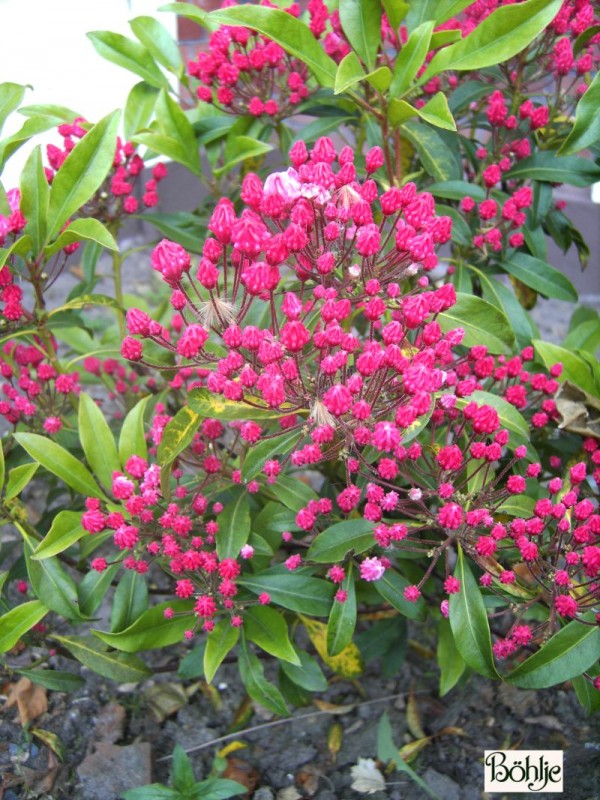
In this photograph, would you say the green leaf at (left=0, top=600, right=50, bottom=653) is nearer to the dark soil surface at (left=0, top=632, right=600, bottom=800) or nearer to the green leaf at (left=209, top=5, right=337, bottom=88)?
the dark soil surface at (left=0, top=632, right=600, bottom=800)

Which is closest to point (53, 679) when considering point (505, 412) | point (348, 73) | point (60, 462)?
point (60, 462)

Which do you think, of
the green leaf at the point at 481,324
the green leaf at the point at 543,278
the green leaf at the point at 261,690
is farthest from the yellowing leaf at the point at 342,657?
the green leaf at the point at 543,278

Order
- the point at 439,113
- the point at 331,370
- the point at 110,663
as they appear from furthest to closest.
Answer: the point at 110,663, the point at 439,113, the point at 331,370

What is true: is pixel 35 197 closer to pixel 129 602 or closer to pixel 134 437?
pixel 134 437

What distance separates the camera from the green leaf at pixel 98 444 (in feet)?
5.66

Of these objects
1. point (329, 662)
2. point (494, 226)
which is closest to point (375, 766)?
point (329, 662)

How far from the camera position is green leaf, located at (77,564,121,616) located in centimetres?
169

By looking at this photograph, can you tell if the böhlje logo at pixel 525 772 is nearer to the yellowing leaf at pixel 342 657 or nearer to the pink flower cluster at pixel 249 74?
the yellowing leaf at pixel 342 657

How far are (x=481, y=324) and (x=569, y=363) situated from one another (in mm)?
229

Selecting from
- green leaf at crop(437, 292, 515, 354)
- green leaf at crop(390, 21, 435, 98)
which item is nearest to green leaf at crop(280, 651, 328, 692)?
green leaf at crop(437, 292, 515, 354)

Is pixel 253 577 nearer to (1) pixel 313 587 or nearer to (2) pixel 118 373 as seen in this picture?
(1) pixel 313 587

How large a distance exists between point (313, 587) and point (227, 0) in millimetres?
1412

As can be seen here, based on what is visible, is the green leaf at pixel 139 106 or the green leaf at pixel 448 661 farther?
the green leaf at pixel 139 106

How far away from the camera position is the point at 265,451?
1482 millimetres
